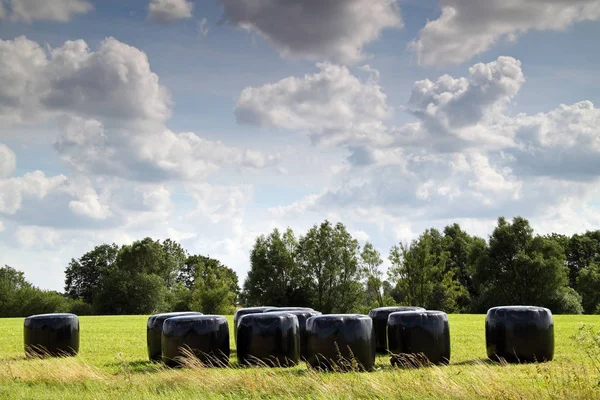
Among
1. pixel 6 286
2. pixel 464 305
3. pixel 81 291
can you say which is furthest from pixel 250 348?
pixel 81 291

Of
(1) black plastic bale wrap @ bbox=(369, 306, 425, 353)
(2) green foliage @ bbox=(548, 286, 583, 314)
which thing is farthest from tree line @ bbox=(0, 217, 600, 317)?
(1) black plastic bale wrap @ bbox=(369, 306, 425, 353)

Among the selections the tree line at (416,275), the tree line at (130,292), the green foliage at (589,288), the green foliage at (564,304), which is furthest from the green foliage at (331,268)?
the green foliage at (589,288)

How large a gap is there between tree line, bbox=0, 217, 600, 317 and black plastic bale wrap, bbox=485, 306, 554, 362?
156 ft

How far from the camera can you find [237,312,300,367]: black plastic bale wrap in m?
17.1

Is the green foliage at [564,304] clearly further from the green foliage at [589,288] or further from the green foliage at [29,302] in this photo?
the green foliage at [29,302]

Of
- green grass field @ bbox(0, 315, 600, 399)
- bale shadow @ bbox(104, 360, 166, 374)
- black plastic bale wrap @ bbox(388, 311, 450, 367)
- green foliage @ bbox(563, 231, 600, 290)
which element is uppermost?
green foliage @ bbox(563, 231, 600, 290)

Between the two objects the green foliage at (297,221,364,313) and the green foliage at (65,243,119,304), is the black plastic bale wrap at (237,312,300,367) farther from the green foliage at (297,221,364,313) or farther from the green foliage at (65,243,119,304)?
the green foliage at (65,243,119,304)

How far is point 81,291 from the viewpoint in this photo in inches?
3632

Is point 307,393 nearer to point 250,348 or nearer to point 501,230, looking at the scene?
point 250,348

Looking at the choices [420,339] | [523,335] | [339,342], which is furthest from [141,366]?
[523,335]

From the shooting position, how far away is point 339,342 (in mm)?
15695

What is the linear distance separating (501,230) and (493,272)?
4.56 meters

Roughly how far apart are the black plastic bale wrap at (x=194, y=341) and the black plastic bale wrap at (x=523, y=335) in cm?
743

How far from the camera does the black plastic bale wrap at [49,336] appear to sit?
2017cm
